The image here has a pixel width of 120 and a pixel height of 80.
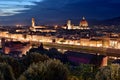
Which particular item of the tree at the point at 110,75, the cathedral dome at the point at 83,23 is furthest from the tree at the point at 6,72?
the cathedral dome at the point at 83,23

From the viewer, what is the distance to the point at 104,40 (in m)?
82.0

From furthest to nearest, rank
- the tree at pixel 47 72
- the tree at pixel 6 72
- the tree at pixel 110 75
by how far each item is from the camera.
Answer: the tree at pixel 6 72, the tree at pixel 47 72, the tree at pixel 110 75

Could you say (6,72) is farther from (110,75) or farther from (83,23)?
(83,23)

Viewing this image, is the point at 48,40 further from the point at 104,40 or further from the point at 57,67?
the point at 57,67

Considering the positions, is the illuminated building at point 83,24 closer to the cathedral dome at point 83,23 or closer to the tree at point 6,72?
the cathedral dome at point 83,23

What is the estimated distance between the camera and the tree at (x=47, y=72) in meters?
13.7

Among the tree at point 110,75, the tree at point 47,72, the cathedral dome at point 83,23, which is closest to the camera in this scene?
the tree at point 110,75

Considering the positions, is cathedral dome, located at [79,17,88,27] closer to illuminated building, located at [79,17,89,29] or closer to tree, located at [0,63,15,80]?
illuminated building, located at [79,17,89,29]

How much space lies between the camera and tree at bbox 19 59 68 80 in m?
13.7

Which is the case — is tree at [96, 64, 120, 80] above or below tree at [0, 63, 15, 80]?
above

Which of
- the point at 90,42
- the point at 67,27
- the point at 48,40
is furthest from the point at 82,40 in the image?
the point at 67,27

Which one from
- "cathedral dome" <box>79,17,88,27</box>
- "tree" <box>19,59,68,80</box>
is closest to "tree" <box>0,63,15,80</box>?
"tree" <box>19,59,68,80</box>

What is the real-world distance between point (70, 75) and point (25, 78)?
199 centimetres

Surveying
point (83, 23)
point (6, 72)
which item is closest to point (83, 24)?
point (83, 23)
